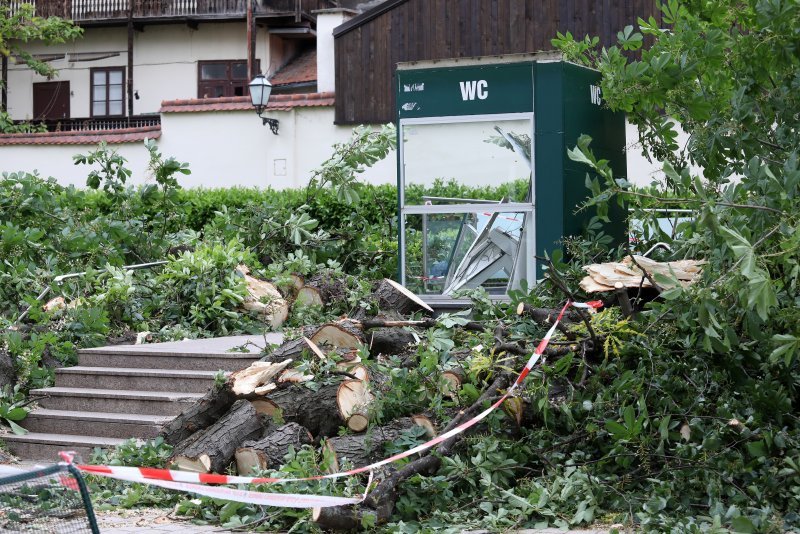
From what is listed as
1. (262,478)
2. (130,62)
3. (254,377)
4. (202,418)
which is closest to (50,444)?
(202,418)

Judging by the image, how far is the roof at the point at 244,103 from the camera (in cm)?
2531

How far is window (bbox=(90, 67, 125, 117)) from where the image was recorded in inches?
1439

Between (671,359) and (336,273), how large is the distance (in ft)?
19.5

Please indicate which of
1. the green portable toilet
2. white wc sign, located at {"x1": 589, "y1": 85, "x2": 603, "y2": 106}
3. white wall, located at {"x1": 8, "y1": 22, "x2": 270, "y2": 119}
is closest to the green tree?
white wall, located at {"x1": 8, "y1": 22, "x2": 270, "y2": 119}

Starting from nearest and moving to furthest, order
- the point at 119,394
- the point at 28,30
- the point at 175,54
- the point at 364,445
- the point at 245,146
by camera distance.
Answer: the point at 364,445
the point at 119,394
the point at 245,146
the point at 28,30
the point at 175,54

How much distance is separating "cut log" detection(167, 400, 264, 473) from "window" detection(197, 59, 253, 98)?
92.2 feet

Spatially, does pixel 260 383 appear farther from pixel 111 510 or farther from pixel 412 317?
pixel 412 317

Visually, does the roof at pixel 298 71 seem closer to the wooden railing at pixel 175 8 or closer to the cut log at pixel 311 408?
the wooden railing at pixel 175 8

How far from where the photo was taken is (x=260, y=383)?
8.64m

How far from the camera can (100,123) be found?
1409 inches

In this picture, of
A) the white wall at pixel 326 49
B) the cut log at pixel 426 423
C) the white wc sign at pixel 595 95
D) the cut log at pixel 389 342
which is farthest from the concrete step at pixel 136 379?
the white wall at pixel 326 49

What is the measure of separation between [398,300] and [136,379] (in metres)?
2.64

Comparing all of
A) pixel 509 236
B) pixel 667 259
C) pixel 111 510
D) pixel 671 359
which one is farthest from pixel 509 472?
pixel 509 236

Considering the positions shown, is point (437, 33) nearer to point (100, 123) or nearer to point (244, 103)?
point (244, 103)
